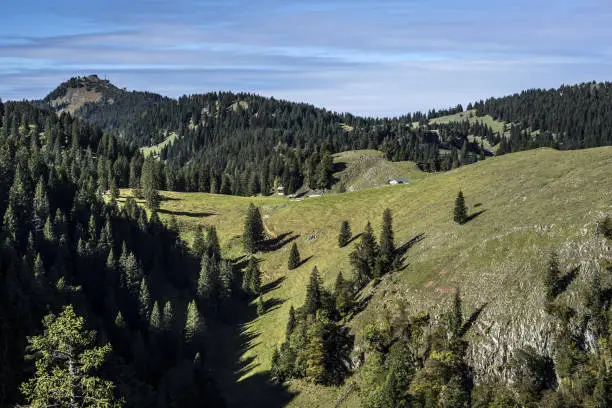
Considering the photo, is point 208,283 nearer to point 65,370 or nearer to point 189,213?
point 189,213

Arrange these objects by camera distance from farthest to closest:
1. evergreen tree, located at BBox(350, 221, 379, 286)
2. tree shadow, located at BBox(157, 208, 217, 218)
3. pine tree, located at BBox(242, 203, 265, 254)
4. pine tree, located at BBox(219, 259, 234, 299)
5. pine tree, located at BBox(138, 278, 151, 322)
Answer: tree shadow, located at BBox(157, 208, 217, 218), pine tree, located at BBox(242, 203, 265, 254), pine tree, located at BBox(219, 259, 234, 299), pine tree, located at BBox(138, 278, 151, 322), evergreen tree, located at BBox(350, 221, 379, 286)

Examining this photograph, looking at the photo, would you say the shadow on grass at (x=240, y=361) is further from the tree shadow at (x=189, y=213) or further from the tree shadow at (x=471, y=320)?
the tree shadow at (x=189, y=213)

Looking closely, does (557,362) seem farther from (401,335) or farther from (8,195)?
(8,195)

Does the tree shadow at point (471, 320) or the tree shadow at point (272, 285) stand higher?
the tree shadow at point (471, 320)

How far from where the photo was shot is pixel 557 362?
181ft

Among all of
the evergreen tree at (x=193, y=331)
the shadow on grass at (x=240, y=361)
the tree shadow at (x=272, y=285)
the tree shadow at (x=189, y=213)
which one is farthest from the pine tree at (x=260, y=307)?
the tree shadow at (x=189, y=213)

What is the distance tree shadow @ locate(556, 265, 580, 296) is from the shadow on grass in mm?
41571

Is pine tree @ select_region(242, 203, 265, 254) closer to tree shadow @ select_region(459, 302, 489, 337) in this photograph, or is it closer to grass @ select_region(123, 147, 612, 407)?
grass @ select_region(123, 147, 612, 407)

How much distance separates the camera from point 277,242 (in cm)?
13338

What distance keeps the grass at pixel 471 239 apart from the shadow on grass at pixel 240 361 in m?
1.13

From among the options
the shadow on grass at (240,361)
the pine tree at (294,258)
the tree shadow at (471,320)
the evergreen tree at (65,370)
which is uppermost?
the evergreen tree at (65,370)

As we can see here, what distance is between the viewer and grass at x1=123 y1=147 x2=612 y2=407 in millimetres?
64625

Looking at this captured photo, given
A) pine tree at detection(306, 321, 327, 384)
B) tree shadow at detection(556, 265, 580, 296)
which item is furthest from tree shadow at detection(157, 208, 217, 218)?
tree shadow at detection(556, 265, 580, 296)

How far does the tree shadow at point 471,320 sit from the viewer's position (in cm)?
6425
